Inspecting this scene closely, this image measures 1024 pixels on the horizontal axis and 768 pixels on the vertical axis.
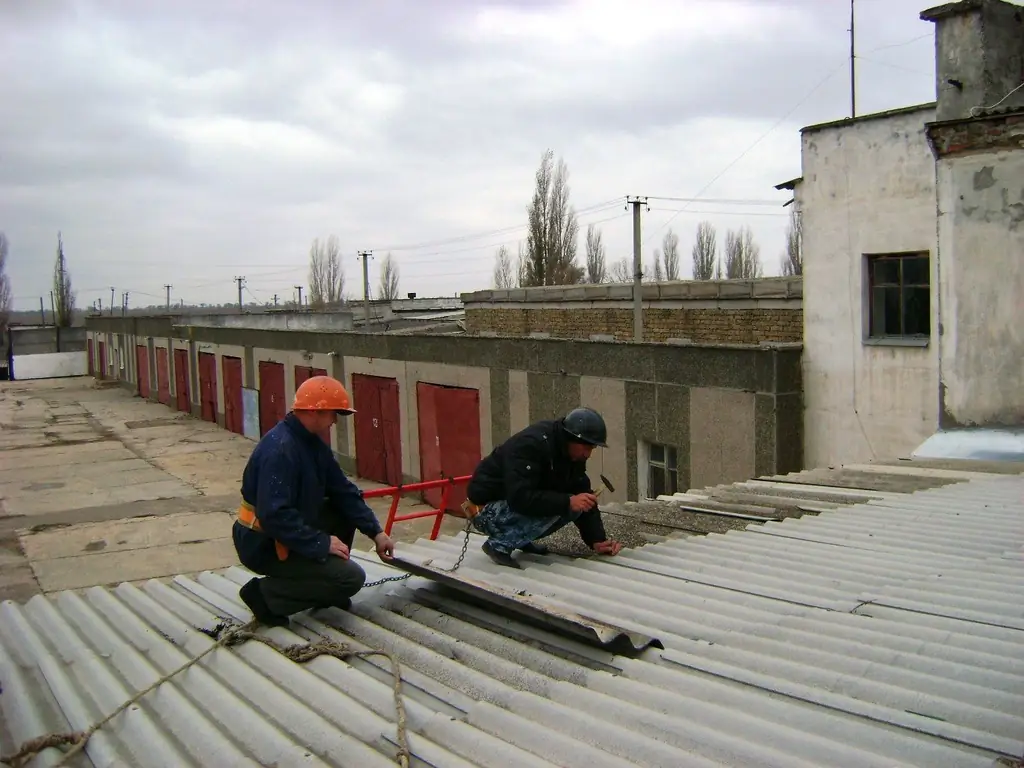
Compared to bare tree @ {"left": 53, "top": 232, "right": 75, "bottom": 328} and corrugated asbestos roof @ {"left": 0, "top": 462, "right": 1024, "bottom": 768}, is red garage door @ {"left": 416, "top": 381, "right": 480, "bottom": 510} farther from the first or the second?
bare tree @ {"left": 53, "top": 232, "right": 75, "bottom": 328}

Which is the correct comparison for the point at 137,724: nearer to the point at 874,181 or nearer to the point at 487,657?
the point at 487,657

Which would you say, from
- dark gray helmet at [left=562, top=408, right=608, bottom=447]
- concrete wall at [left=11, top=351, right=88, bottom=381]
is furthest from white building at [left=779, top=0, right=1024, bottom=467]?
concrete wall at [left=11, top=351, right=88, bottom=381]

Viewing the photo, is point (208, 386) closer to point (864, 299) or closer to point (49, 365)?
point (864, 299)

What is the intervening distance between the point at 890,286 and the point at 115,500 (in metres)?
17.3

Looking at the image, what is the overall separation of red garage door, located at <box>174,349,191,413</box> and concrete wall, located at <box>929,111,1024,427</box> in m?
34.3

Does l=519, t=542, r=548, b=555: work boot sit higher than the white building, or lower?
lower

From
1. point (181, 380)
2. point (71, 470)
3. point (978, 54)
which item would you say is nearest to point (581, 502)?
point (978, 54)

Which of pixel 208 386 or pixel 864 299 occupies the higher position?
pixel 864 299

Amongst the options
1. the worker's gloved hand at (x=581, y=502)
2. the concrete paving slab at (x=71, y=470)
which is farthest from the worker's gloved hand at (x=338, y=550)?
the concrete paving slab at (x=71, y=470)

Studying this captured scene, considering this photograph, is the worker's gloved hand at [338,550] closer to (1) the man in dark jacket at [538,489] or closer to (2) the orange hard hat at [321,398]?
(2) the orange hard hat at [321,398]

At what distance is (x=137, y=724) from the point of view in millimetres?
3402

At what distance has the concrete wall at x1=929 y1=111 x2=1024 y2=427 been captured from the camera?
1051 cm

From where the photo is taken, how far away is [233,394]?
33719mm

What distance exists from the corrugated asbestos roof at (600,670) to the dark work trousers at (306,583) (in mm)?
109
